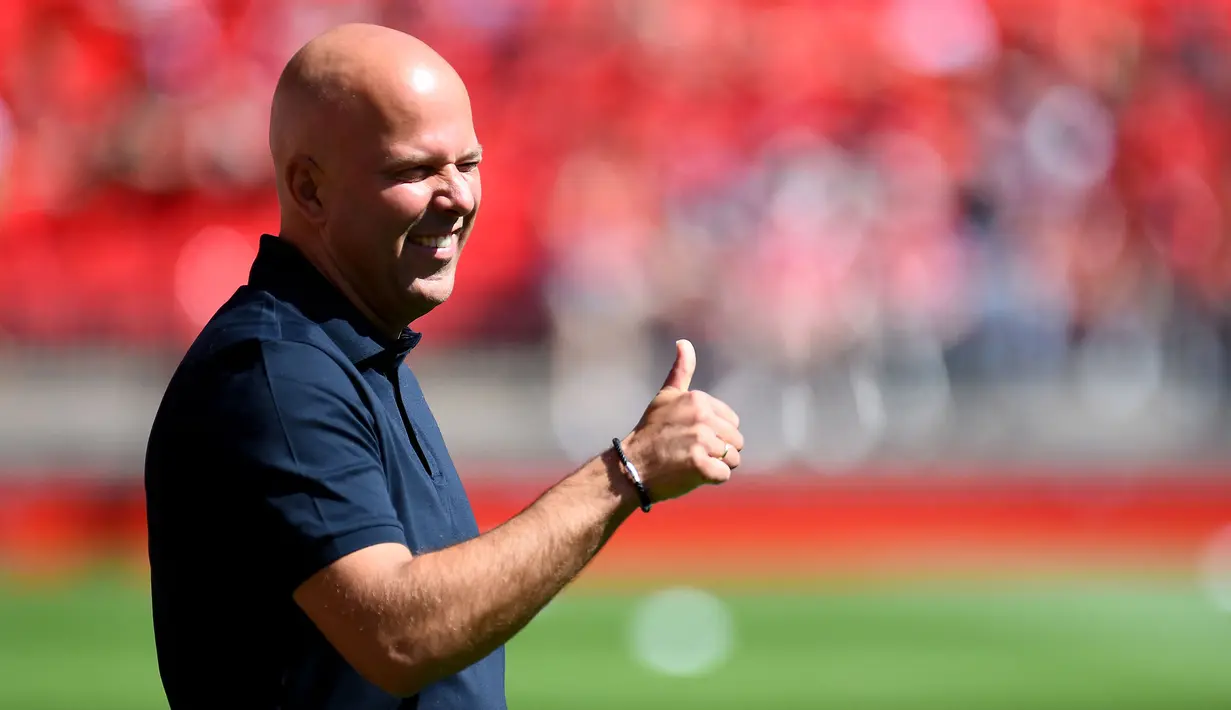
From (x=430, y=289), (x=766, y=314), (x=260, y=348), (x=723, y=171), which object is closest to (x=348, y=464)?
(x=260, y=348)

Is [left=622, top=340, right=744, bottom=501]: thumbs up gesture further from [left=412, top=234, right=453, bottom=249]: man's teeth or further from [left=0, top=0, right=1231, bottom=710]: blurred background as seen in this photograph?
[left=0, top=0, right=1231, bottom=710]: blurred background

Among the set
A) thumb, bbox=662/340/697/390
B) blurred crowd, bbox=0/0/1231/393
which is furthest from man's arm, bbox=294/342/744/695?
blurred crowd, bbox=0/0/1231/393

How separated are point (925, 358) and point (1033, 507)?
1.18m

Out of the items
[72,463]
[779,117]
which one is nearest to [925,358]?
[779,117]

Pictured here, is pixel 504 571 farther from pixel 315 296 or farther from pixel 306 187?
pixel 306 187

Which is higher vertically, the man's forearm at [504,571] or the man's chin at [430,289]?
the man's chin at [430,289]

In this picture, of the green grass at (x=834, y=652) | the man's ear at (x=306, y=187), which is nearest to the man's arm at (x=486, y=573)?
the man's ear at (x=306, y=187)

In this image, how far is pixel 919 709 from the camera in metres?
6.29

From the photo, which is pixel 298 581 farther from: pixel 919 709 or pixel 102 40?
pixel 102 40

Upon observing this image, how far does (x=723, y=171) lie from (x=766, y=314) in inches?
58.7

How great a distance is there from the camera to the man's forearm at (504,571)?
1.63 metres

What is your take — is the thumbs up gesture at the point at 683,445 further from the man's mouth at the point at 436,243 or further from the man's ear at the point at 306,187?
the man's ear at the point at 306,187

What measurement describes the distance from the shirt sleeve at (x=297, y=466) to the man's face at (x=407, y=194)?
0.20m

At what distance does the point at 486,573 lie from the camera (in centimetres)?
165
